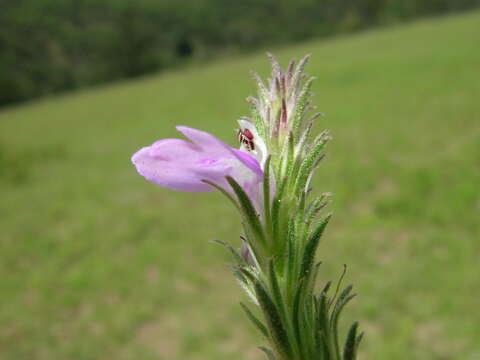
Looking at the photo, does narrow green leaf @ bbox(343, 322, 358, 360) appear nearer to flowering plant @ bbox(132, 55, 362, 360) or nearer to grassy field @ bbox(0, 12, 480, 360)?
flowering plant @ bbox(132, 55, 362, 360)

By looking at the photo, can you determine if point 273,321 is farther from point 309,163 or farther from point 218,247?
point 218,247

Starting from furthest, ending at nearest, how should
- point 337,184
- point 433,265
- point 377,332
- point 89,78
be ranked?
point 89,78, point 337,184, point 433,265, point 377,332

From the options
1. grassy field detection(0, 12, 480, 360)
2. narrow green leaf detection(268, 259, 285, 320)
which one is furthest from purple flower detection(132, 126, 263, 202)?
grassy field detection(0, 12, 480, 360)

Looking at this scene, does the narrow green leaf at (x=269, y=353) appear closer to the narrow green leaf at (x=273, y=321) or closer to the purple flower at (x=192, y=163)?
the narrow green leaf at (x=273, y=321)

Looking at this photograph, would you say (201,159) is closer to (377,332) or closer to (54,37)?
(377,332)

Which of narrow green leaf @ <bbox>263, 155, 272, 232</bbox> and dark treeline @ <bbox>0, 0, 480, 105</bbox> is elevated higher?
dark treeline @ <bbox>0, 0, 480, 105</bbox>

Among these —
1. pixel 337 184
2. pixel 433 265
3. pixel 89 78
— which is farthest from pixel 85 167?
pixel 89 78
